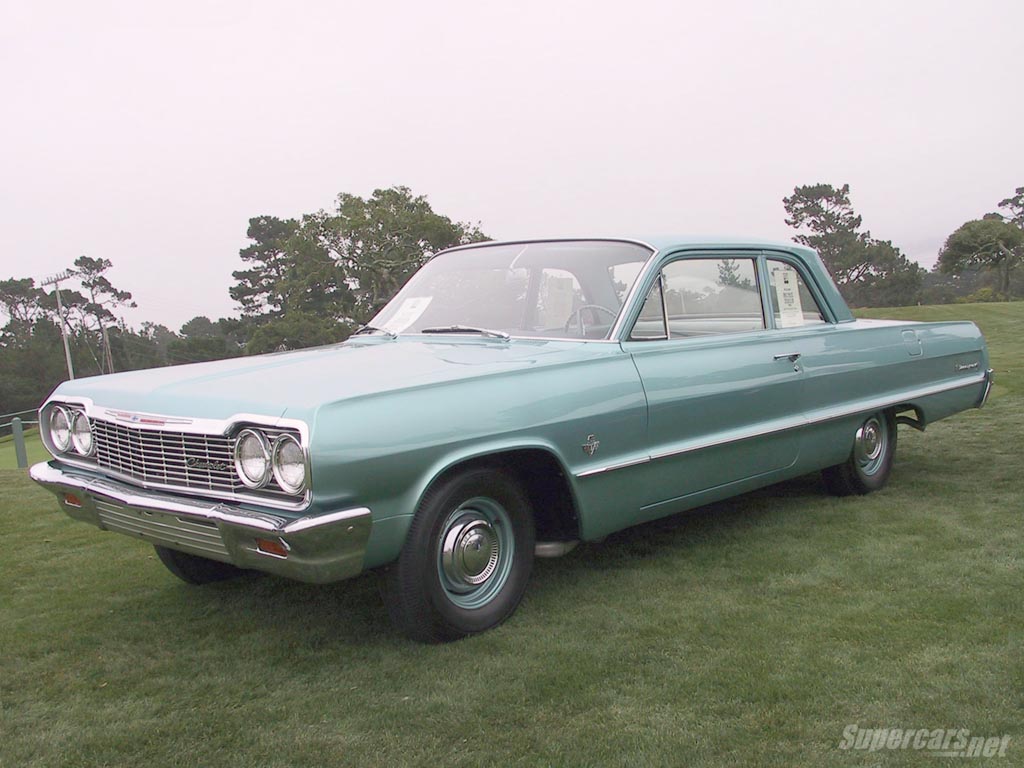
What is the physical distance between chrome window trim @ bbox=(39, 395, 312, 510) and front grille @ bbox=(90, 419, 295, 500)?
0.01m

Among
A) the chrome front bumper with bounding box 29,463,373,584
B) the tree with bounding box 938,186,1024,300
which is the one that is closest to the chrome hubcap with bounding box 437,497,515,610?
the chrome front bumper with bounding box 29,463,373,584

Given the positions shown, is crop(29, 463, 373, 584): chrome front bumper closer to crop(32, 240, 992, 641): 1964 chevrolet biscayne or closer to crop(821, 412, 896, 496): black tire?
crop(32, 240, 992, 641): 1964 chevrolet biscayne

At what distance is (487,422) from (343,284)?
52.0m

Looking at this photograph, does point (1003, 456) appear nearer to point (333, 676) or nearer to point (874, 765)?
point (874, 765)

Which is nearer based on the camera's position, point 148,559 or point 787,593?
point 787,593

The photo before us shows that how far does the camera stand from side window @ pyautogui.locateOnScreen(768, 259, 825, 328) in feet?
15.8

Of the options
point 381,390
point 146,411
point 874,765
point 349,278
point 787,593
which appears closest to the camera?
point 874,765

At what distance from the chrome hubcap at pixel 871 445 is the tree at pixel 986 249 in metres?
45.0

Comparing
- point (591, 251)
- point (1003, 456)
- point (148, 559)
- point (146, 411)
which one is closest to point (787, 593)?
point (591, 251)

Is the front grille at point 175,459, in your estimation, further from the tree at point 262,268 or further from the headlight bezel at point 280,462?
the tree at point 262,268

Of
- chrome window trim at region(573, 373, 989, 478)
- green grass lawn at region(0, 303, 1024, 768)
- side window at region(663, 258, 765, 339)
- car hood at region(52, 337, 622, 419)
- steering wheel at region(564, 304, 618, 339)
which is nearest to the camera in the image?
green grass lawn at region(0, 303, 1024, 768)

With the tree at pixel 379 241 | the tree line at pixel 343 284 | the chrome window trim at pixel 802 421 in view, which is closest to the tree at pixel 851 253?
the tree line at pixel 343 284

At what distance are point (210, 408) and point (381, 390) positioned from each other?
1.90 feet

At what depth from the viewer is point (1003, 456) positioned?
623 centimetres
